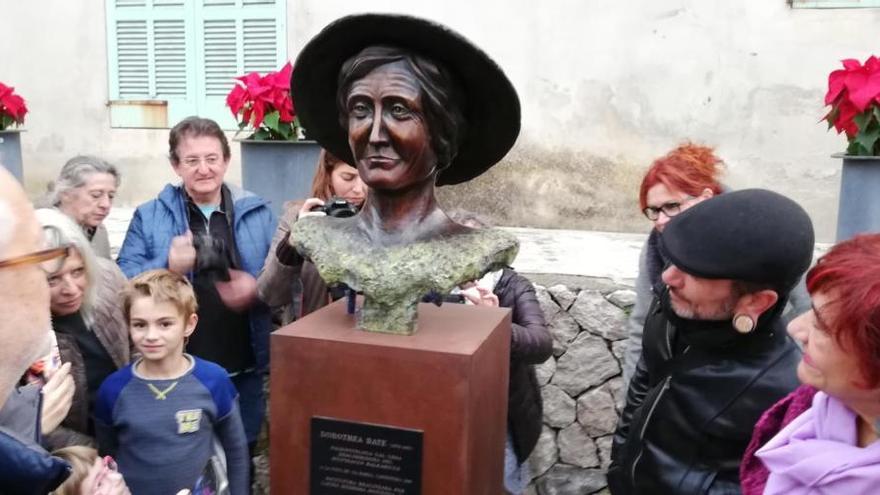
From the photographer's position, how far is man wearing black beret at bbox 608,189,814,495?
1751mm

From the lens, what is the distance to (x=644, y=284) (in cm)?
284

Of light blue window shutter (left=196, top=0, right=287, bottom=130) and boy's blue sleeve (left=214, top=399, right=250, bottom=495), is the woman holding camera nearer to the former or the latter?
boy's blue sleeve (left=214, top=399, right=250, bottom=495)

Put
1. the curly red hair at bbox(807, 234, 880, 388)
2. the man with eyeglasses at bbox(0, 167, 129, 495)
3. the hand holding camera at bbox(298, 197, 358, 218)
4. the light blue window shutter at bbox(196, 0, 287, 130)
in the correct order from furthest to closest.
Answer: the light blue window shutter at bbox(196, 0, 287, 130)
the hand holding camera at bbox(298, 197, 358, 218)
the curly red hair at bbox(807, 234, 880, 388)
the man with eyeglasses at bbox(0, 167, 129, 495)

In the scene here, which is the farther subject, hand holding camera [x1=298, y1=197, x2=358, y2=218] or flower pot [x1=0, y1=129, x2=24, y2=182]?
flower pot [x1=0, y1=129, x2=24, y2=182]

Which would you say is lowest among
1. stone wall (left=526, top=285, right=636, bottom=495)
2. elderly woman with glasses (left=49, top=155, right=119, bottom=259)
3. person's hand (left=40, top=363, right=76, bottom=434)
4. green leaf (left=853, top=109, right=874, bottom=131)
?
stone wall (left=526, top=285, right=636, bottom=495)

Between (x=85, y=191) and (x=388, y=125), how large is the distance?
1548 millimetres

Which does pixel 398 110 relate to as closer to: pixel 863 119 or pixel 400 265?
pixel 400 265

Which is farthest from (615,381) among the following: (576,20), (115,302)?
(576,20)

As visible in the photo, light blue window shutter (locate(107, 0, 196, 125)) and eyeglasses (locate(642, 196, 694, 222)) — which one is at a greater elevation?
light blue window shutter (locate(107, 0, 196, 125))

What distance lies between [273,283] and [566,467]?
2080 mm

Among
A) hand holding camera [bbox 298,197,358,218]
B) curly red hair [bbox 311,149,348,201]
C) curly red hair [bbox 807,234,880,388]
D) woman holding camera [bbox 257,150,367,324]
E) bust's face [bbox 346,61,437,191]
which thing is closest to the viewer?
curly red hair [bbox 807,234,880,388]

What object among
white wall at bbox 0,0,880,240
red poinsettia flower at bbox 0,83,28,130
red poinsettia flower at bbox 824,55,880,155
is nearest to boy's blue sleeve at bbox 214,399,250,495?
red poinsettia flower at bbox 824,55,880,155

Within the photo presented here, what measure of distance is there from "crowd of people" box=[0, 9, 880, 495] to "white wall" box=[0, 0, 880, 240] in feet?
9.98

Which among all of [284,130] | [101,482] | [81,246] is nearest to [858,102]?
[284,130]
